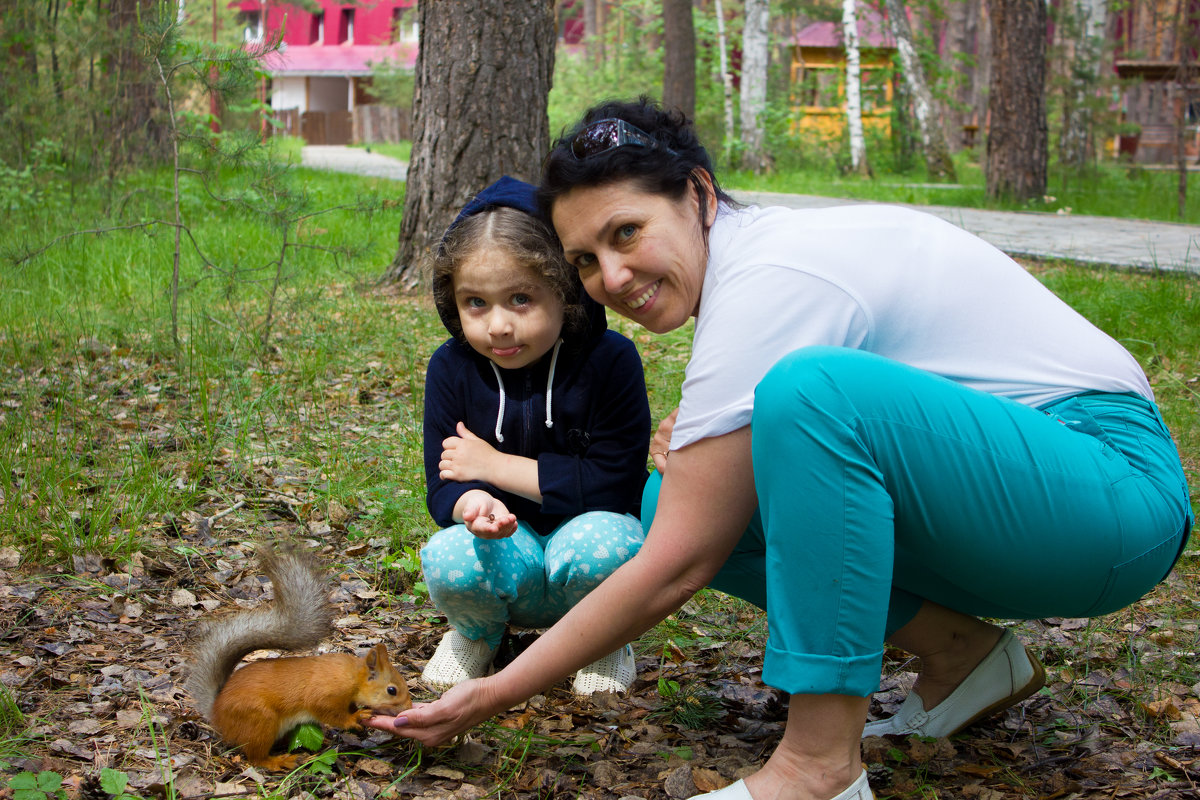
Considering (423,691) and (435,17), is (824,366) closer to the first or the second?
(423,691)

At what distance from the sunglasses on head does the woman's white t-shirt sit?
21cm

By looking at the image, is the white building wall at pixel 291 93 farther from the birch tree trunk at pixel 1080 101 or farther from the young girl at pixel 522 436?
the young girl at pixel 522 436

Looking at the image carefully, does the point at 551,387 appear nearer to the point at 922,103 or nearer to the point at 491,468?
the point at 491,468

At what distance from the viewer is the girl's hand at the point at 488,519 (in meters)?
2.08

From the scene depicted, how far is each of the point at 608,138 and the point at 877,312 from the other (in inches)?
22.7

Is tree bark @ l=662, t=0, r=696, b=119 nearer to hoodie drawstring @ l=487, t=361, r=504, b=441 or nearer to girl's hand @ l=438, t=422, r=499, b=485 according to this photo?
hoodie drawstring @ l=487, t=361, r=504, b=441

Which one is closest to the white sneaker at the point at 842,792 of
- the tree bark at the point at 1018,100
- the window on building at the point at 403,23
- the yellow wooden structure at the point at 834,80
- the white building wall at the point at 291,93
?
the tree bark at the point at 1018,100

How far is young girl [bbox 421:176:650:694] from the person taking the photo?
2.27 metres

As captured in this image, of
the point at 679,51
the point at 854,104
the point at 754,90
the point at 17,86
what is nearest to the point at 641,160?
the point at 17,86

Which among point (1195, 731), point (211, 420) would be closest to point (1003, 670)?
point (1195, 731)

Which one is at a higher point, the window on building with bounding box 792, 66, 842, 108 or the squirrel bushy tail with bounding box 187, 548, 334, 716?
the window on building with bounding box 792, 66, 842, 108

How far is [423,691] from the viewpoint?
245cm

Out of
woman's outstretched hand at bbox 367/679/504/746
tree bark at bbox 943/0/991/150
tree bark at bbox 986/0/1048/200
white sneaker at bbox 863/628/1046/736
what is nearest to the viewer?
woman's outstretched hand at bbox 367/679/504/746

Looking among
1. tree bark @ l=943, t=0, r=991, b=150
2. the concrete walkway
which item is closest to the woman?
the concrete walkway
